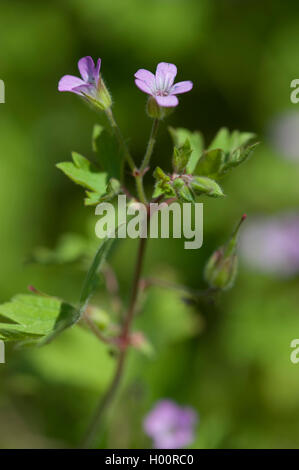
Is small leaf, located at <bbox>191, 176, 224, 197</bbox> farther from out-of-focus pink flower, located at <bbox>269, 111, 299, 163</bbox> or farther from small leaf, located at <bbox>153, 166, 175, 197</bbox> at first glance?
out-of-focus pink flower, located at <bbox>269, 111, 299, 163</bbox>

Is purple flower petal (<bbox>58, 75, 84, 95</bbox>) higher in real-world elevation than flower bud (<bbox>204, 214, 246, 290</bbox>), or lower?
higher

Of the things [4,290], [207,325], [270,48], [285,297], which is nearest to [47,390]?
[4,290]

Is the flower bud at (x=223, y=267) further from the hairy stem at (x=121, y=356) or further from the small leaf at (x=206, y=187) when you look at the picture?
the small leaf at (x=206, y=187)

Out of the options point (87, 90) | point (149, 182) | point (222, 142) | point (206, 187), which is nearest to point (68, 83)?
point (87, 90)

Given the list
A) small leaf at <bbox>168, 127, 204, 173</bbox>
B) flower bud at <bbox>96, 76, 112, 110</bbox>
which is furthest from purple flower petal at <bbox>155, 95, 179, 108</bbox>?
small leaf at <bbox>168, 127, 204, 173</bbox>

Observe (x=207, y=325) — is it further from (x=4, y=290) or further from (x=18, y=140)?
(x=18, y=140)

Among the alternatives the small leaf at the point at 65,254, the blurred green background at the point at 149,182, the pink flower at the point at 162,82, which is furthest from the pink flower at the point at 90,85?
the blurred green background at the point at 149,182

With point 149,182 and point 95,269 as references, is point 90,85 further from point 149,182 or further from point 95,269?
point 149,182
